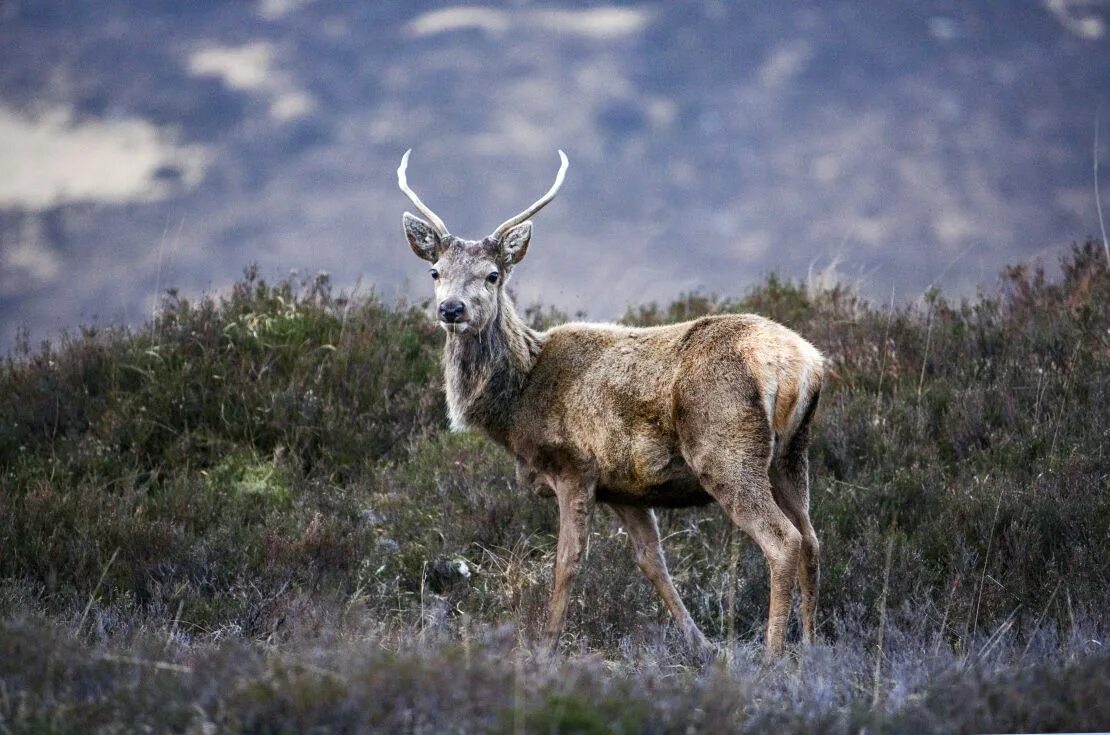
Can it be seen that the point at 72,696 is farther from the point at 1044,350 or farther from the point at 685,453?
the point at 1044,350

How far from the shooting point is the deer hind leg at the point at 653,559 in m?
6.71

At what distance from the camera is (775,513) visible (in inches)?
238

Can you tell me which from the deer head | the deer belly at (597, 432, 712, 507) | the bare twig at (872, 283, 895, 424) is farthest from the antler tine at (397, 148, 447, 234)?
the bare twig at (872, 283, 895, 424)

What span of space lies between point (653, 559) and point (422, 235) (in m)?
2.45

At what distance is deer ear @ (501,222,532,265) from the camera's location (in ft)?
23.7

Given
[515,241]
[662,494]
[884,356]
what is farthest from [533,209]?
[884,356]

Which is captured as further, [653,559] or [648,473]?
[653,559]

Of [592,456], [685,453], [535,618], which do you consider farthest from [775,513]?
[535,618]

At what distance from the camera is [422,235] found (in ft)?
24.0

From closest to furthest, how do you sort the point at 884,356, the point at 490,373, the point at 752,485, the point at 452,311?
the point at 752,485, the point at 452,311, the point at 490,373, the point at 884,356

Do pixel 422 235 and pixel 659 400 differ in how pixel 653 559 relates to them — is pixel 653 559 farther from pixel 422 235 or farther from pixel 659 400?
pixel 422 235

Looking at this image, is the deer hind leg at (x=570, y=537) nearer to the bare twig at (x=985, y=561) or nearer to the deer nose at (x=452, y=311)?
the deer nose at (x=452, y=311)

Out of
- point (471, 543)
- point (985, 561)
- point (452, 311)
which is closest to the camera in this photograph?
point (452, 311)

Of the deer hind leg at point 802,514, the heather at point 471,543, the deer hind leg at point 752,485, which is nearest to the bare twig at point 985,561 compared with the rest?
the heather at point 471,543
